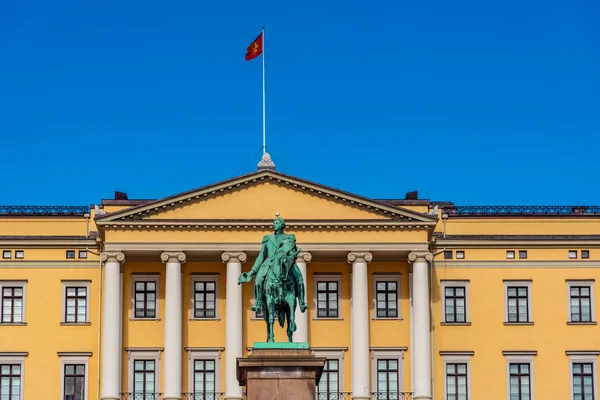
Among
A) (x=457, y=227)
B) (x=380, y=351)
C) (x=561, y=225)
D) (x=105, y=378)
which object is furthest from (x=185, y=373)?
(x=561, y=225)

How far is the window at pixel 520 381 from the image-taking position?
216 ft

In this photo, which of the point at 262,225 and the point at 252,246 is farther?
the point at 262,225

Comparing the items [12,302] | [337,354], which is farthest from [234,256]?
[12,302]

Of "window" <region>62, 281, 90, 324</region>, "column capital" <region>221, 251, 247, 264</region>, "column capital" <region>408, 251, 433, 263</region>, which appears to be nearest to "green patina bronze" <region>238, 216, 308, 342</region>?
"column capital" <region>221, 251, 247, 264</region>

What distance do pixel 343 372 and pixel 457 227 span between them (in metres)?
8.29

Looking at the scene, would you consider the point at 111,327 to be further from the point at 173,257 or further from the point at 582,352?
the point at 582,352

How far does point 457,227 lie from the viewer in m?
68.0

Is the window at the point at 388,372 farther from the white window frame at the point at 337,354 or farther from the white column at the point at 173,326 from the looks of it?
the white column at the point at 173,326

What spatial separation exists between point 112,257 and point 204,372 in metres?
6.33

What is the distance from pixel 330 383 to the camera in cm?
6562

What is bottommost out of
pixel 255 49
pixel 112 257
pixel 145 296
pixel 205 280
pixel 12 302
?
pixel 12 302

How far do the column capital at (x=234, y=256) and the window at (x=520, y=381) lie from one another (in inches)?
491

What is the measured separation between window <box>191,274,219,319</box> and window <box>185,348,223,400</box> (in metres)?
1.55

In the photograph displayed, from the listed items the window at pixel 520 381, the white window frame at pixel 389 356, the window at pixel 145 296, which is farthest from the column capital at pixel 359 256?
the window at pixel 145 296
